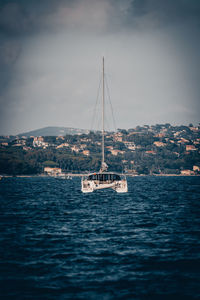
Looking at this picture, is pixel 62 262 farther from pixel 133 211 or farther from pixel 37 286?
pixel 133 211

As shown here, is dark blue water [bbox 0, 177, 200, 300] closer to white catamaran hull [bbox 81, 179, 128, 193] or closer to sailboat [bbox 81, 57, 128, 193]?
white catamaran hull [bbox 81, 179, 128, 193]

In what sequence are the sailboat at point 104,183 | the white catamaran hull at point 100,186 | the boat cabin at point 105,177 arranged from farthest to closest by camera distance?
the boat cabin at point 105,177 < the sailboat at point 104,183 < the white catamaran hull at point 100,186

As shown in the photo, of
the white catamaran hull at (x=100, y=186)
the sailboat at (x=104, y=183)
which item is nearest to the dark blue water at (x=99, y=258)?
the white catamaran hull at (x=100, y=186)

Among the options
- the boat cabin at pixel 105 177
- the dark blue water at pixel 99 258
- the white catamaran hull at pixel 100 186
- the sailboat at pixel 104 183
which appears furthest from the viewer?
the boat cabin at pixel 105 177

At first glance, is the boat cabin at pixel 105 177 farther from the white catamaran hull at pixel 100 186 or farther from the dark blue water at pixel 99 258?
the dark blue water at pixel 99 258

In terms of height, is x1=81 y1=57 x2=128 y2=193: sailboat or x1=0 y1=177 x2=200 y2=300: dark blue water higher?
x1=81 y1=57 x2=128 y2=193: sailboat

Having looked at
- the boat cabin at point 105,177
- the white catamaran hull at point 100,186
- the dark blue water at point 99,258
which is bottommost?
the dark blue water at point 99,258

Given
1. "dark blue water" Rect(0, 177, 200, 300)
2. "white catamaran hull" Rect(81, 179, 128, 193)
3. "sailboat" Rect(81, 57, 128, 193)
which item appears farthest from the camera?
"sailboat" Rect(81, 57, 128, 193)

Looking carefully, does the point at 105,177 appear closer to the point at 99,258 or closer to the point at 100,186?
the point at 100,186

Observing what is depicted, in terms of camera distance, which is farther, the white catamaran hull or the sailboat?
the sailboat

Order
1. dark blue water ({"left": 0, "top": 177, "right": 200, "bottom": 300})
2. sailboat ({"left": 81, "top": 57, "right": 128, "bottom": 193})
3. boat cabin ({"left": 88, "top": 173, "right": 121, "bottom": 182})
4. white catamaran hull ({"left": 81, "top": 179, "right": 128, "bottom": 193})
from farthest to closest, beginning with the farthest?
boat cabin ({"left": 88, "top": 173, "right": 121, "bottom": 182}) → sailboat ({"left": 81, "top": 57, "right": 128, "bottom": 193}) → white catamaran hull ({"left": 81, "top": 179, "right": 128, "bottom": 193}) → dark blue water ({"left": 0, "top": 177, "right": 200, "bottom": 300})

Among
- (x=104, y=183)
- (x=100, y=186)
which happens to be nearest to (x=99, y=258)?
(x=100, y=186)

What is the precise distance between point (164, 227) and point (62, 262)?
1217 cm

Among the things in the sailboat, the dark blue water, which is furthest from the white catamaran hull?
the dark blue water
